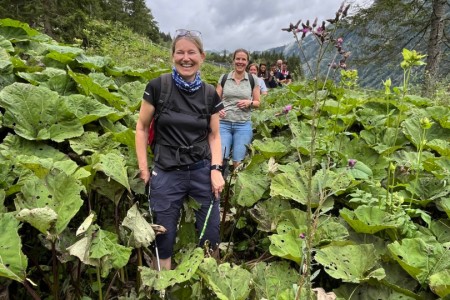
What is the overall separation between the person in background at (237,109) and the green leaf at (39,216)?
268 cm

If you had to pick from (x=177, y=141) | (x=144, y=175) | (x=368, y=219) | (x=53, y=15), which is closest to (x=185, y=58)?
(x=177, y=141)

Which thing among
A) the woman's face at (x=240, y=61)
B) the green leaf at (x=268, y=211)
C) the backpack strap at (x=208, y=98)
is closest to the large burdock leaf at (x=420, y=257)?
the green leaf at (x=268, y=211)

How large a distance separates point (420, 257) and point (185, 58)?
78.7 inches

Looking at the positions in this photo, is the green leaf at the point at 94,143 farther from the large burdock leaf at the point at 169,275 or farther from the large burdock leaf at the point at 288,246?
the large burdock leaf at the point at 288,246

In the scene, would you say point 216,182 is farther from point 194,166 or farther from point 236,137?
point 236,137

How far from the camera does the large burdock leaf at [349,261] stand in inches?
95.7

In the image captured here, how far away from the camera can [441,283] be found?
2232 millimetres

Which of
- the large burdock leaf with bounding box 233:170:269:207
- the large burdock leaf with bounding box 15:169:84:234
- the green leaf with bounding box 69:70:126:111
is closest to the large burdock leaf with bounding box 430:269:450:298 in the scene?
the large burdock leaf with bounding box 233:170:269:207

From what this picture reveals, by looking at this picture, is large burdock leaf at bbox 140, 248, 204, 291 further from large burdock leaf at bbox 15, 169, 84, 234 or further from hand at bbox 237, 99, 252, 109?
hand at bbox 237, 99, 252, 109

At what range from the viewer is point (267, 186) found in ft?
11.3

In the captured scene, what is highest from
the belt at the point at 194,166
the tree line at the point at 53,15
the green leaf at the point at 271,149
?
the tree line at the point at 53,15

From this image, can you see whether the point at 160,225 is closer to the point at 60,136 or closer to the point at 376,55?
the point at 60,136

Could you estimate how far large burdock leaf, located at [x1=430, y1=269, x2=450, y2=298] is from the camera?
221 centimetres

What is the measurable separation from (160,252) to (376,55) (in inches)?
485
